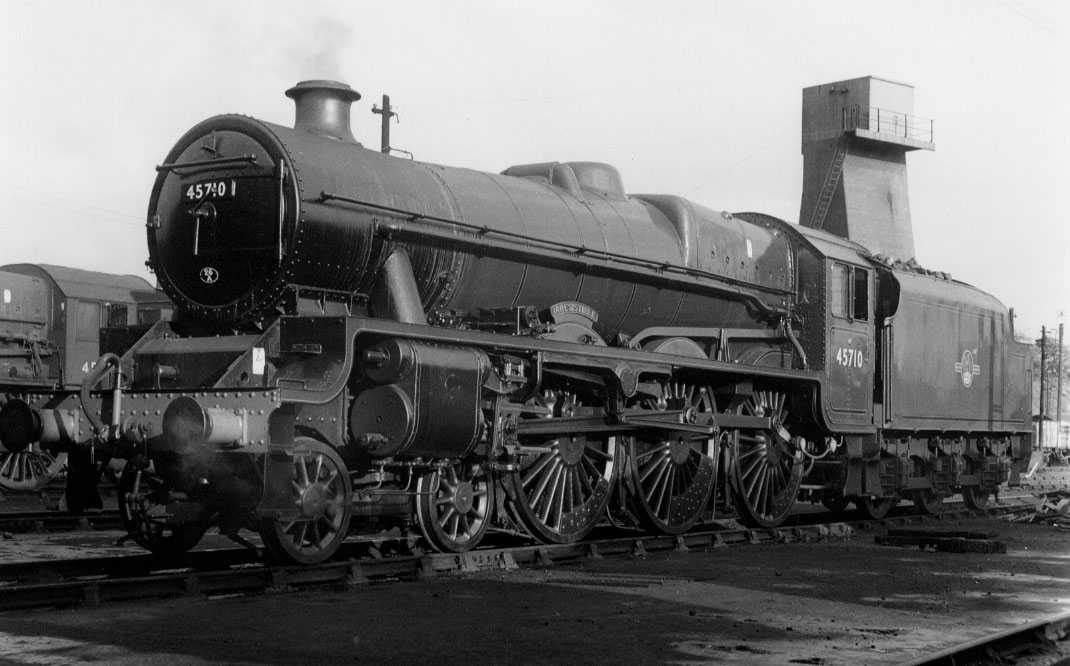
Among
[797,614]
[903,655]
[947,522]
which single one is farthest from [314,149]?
[947,522]

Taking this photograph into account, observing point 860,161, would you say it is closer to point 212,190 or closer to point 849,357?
point 849,357

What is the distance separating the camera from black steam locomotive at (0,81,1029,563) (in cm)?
901

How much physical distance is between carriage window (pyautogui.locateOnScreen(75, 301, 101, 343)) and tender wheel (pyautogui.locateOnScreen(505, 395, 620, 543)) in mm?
12475

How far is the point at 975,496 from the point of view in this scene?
19297mm

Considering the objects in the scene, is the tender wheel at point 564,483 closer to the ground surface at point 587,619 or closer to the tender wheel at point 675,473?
the tender wheel at point 675,473

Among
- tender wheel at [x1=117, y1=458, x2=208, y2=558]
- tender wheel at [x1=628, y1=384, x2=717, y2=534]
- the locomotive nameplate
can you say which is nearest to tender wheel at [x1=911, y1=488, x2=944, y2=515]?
tender wheel at [x1=628, y1=384, x2=717, y2=534]

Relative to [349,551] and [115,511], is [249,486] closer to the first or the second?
[349,551]

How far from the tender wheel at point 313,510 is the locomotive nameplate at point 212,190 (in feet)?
6.90

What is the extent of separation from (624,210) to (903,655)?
6810mm

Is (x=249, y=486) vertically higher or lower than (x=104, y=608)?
higher

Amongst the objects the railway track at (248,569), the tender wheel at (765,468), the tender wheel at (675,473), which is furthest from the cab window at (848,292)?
the railway track at (248,569)

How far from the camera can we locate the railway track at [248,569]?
7.88 m

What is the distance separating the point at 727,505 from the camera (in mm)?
14055

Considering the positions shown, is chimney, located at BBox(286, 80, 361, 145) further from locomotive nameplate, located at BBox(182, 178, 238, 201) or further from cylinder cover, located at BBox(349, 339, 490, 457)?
cylinder cover, located at BBox(349, 339, 490, 457)
